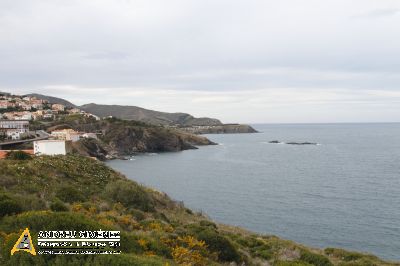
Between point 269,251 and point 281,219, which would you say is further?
point 281,219

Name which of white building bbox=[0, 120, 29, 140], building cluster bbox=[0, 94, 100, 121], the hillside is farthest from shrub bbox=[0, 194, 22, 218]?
building cluster bbox=[0, 94, 100, 121]

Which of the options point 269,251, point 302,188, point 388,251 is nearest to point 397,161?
point 302,188

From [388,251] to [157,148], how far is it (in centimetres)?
11326

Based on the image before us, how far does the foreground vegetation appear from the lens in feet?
31.0

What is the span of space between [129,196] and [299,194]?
40.6 metres

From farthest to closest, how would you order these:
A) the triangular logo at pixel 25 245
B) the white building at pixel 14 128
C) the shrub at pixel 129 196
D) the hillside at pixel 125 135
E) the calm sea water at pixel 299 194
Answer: the hillside at pixel 125 135 → the white building at pixel 14 128 → the calm sea water at pixel 299 194 → the shrub at pixel 129 196 → the triangular logo at pixel 25 245

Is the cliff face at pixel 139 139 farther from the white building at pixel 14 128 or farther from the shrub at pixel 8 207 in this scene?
the shrub at pixel 8 207

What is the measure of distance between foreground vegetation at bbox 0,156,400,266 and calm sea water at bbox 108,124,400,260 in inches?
633

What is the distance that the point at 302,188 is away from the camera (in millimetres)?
65562

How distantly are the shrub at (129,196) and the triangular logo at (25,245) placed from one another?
1652 cm

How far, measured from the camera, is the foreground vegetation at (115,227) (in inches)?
372

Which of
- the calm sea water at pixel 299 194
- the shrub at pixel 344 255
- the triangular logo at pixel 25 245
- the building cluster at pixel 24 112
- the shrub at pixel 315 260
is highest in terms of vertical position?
the building cluster at pixel 24 112

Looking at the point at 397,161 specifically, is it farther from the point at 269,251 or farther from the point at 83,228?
the point at 83,228

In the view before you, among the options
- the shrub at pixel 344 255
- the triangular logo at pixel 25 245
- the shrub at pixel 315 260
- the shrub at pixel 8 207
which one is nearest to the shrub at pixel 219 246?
the shrub at pixel 315 260
